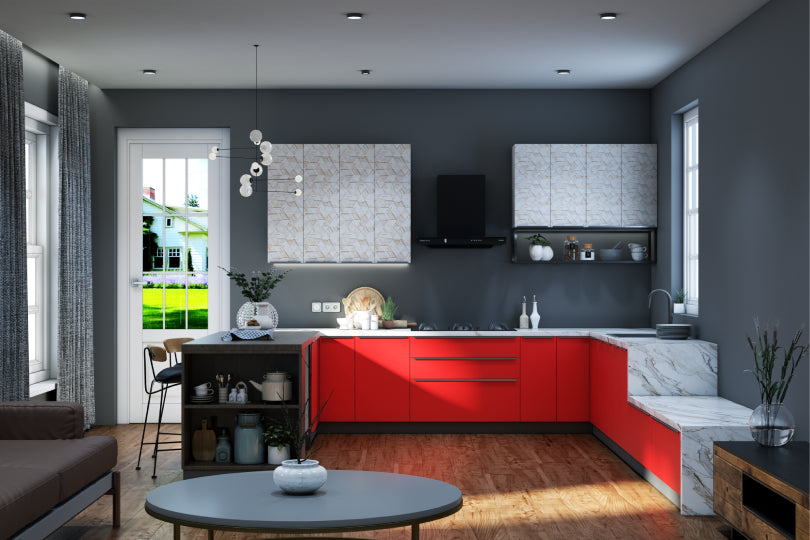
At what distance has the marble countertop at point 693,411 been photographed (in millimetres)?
4277

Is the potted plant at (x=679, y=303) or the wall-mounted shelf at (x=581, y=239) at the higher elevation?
the wall-mounted shelf at (x=581, y=239)

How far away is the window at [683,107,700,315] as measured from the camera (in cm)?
612

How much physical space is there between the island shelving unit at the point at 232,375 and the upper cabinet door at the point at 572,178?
2707mm

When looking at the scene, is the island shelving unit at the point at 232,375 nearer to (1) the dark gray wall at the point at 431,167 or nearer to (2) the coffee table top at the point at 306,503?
(2) the coffee table top at the point at 306,503

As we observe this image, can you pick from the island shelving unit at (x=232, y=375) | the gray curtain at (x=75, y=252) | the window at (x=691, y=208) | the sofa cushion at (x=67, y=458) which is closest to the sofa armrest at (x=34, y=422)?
the sofa cushion at (x=67, y=458)

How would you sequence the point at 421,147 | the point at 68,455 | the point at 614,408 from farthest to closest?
the point at 421,147, the point at 614,408, the point at 68,455

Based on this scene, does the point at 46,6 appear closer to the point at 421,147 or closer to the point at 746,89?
the point at 421,147

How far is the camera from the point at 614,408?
568 centimetres

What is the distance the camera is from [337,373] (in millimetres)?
6445

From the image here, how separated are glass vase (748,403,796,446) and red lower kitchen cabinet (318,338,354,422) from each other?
134 inches

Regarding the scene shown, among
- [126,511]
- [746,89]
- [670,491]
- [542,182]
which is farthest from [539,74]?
[126,511]

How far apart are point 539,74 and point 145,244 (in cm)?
386

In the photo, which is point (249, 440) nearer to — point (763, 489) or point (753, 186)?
point (763, 489)

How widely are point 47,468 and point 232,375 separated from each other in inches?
66.1
